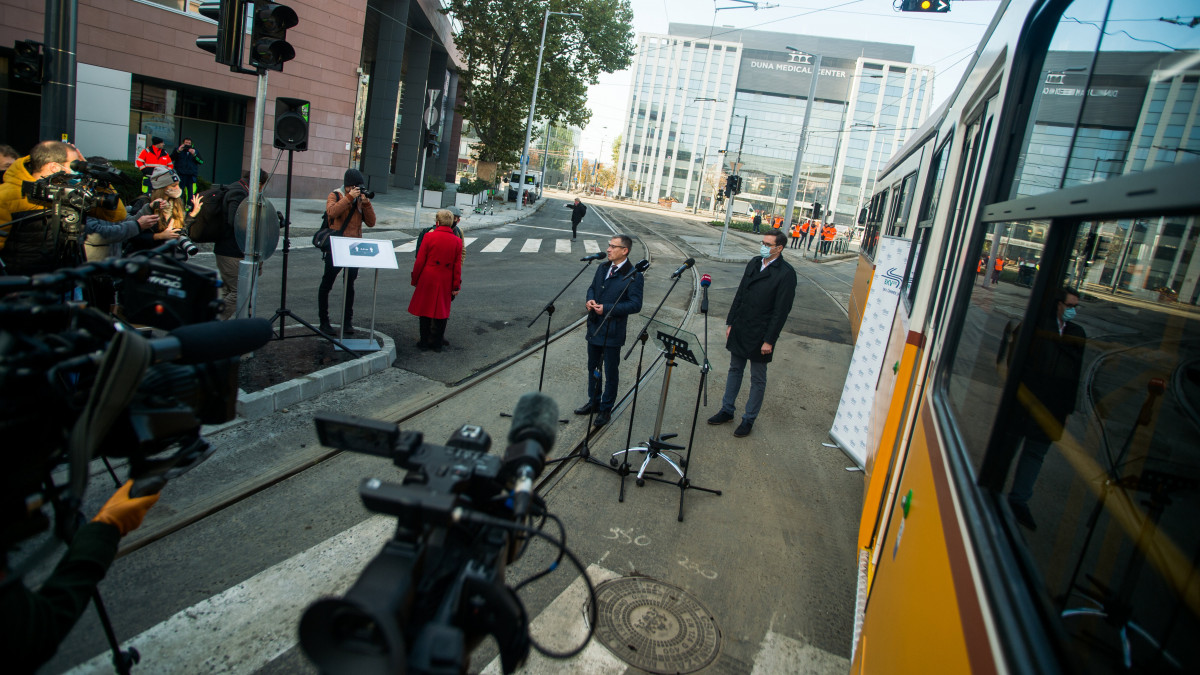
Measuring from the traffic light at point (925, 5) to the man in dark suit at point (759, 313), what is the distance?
559cm

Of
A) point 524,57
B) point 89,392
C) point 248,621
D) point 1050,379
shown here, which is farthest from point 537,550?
point 524,57

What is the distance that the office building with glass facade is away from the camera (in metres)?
79.7

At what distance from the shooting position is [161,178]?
6.19m

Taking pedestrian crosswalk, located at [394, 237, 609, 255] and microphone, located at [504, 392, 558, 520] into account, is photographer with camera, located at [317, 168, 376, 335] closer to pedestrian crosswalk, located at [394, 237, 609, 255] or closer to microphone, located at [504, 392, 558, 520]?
microphone, located at [504, 392, 558, 520]

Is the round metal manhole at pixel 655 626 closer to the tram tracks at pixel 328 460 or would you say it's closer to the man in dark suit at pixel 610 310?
the tram tracks at pixel 328 460

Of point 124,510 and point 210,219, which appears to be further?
point 210,219

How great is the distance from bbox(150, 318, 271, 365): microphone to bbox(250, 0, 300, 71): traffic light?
4.58 m

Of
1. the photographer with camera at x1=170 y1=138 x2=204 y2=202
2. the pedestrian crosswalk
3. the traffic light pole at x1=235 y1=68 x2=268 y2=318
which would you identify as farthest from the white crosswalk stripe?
the traffic light pole at x1=235 y1=68 x2=268 y2=318

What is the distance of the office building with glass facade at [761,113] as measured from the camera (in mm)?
79688

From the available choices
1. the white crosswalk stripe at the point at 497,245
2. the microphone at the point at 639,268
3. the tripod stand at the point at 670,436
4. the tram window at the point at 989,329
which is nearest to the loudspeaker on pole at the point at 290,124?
the microphone at the point at 639,268

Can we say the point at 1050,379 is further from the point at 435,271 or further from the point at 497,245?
the point at 497,245

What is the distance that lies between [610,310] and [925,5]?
7.58 metres

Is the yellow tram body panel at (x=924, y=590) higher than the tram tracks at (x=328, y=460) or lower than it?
higher

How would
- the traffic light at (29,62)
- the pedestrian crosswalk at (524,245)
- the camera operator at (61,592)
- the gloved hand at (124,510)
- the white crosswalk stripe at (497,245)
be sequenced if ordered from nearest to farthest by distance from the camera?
the camera operator at (61,592) → the gloved hand at (124,510) → the traffic light at (29,62) → the pedestrian crosswalk at (524,245) → the white crosswalk stripe at (497,245)
